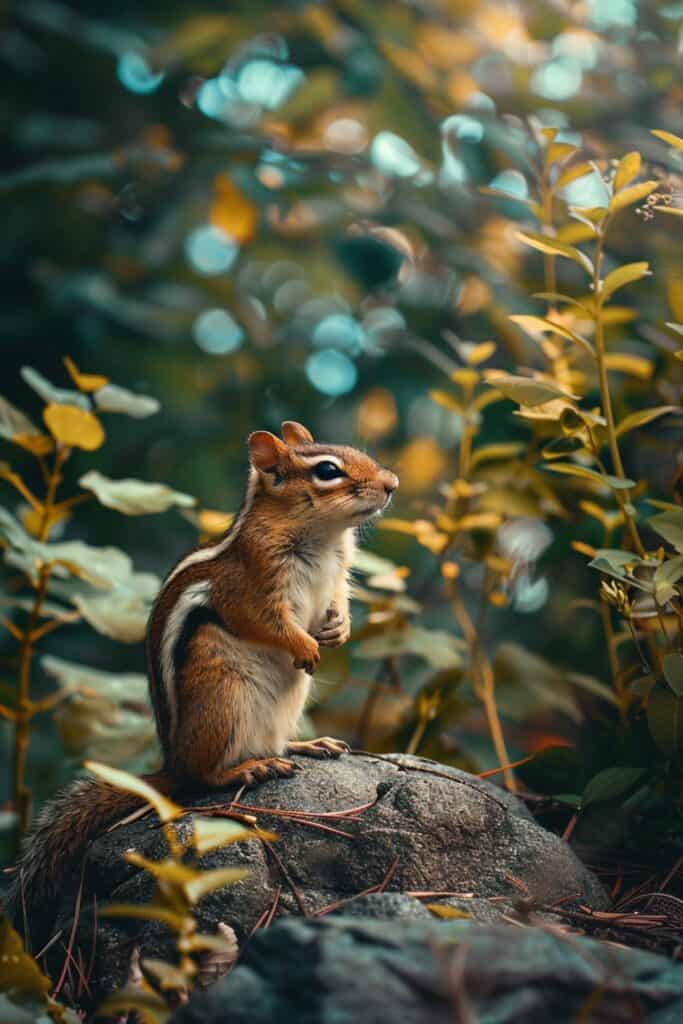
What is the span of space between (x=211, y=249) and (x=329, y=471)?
3064 mm

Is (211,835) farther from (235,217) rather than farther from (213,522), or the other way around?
(235,217)

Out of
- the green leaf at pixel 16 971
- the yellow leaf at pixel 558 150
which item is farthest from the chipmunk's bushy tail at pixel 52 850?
the yellow leaf at pixel 558 150

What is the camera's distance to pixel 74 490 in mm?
4434

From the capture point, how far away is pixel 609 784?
2.08 meters

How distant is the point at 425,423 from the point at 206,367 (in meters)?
1.13

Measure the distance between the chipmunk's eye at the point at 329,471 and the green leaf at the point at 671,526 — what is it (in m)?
0.88

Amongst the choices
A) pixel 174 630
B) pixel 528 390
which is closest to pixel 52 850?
pixel 174 630

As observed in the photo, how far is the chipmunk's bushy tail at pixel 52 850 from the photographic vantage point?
2.14 meters

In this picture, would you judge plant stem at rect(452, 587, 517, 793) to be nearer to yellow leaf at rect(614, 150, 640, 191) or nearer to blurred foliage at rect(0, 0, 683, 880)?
blurred foliage at rect(0, 0, 683, 880)

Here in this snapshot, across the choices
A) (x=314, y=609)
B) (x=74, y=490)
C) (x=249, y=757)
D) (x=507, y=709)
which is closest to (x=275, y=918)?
(x=249, y=757)

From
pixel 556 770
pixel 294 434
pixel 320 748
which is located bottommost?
pixel 320 748

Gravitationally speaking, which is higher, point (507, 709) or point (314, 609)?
point (314, 609)

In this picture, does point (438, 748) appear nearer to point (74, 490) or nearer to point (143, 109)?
point (74, 490)

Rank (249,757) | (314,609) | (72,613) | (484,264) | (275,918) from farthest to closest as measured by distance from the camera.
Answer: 1. (484,264)
2. (72,613)
3. (314,609)
4. (249,757)
5. (275,918)
